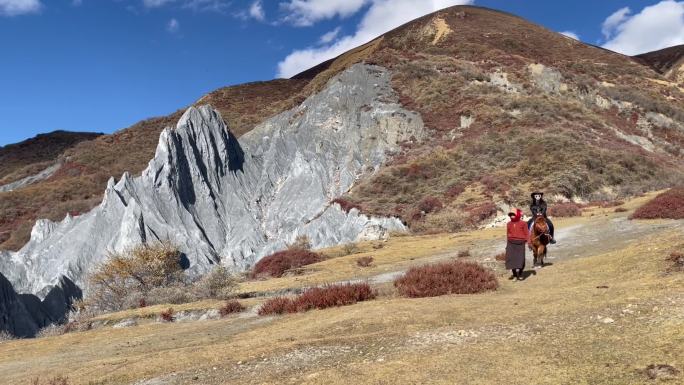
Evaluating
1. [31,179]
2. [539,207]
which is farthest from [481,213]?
[31,179]

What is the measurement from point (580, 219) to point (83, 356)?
2676cm

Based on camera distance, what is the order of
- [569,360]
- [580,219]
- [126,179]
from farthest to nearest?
1. [126,179]
2. [580,219]
3. [569,360]

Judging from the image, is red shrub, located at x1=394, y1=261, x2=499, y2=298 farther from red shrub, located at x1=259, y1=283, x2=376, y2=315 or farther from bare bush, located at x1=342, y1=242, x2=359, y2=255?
bare bush, located at x1=342, y1=242, x2=359, y2=255

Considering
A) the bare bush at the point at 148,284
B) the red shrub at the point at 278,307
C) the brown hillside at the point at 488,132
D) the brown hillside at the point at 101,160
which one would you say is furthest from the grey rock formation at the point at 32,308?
the red shrub at the point at 278,307

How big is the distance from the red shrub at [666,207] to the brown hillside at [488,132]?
39.5 feet

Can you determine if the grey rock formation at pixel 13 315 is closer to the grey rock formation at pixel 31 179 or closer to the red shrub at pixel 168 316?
the red shrub at pixel 168 316

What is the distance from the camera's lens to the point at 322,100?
64438 millimetres

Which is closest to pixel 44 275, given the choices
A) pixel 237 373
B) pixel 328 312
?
pixel 328 312

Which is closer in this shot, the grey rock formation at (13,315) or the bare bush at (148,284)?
the bare bush at (148,284)

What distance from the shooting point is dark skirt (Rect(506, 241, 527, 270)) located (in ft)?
49.1

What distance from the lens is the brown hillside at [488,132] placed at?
4091 centimetres

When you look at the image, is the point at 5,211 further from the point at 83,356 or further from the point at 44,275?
the point at 83,356

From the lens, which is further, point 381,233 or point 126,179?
point 126,179

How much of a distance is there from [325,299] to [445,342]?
6500 mm
